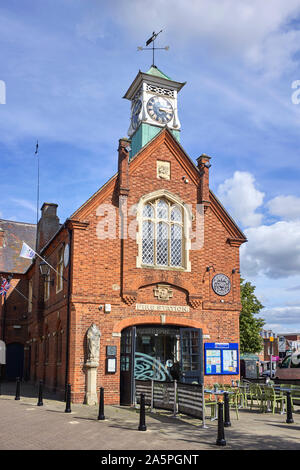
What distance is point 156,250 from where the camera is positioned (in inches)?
762

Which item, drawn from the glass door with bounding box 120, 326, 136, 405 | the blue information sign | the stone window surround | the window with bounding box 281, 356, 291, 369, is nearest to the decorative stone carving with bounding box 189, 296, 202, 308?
the stone window surround

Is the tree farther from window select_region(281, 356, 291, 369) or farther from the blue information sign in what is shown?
the blue information sign

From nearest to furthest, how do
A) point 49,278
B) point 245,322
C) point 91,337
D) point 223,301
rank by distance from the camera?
point 91,337 < point 223,301 < point 49,278 < point 245,322

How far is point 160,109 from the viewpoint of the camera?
2597cm

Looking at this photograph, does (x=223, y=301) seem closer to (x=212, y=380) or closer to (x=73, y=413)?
(x=212, y=380)

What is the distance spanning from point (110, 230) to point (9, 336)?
54.9 feet

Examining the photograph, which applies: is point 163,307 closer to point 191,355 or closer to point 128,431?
point 191,355

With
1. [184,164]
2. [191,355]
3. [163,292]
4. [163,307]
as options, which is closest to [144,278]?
[163,292]

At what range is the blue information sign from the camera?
19062 millimetres

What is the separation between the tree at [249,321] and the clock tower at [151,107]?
16.6 m

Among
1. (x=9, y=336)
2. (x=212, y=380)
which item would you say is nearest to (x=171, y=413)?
(x=212, y=380)

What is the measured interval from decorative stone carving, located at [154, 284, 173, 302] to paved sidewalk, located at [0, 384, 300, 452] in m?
4.72

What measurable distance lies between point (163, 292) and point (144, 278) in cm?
99

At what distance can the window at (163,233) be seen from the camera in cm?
1928
